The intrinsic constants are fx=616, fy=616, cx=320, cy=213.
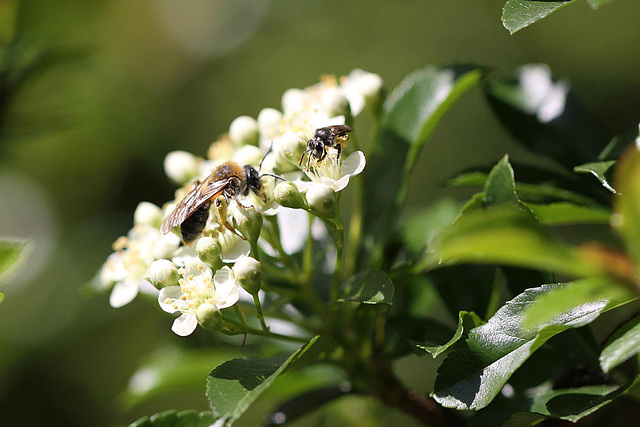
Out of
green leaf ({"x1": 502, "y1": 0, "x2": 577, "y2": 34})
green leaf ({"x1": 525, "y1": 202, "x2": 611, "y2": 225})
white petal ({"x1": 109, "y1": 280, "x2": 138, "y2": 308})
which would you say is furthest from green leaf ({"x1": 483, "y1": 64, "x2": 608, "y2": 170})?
white petal ({"x1": 109, "y1": 280, "x2": 138, "y2": 308})

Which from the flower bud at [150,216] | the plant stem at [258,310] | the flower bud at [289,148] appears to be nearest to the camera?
the plant stem at [258,310]

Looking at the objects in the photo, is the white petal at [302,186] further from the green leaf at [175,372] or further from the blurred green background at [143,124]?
the blurred green background at [143,124]

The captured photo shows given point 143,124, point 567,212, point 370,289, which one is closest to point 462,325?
point 370,289

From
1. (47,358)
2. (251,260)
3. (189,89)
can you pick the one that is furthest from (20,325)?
(251,260)

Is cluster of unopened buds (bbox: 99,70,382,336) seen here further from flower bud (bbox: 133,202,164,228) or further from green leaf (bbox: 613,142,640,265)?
green leaf (bbox: 613,142,640,265)

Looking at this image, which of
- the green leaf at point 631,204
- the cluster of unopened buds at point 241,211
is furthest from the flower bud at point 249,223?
the green leaf at point 631,204

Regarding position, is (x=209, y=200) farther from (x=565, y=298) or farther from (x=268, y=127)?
(x=565, y=298)
